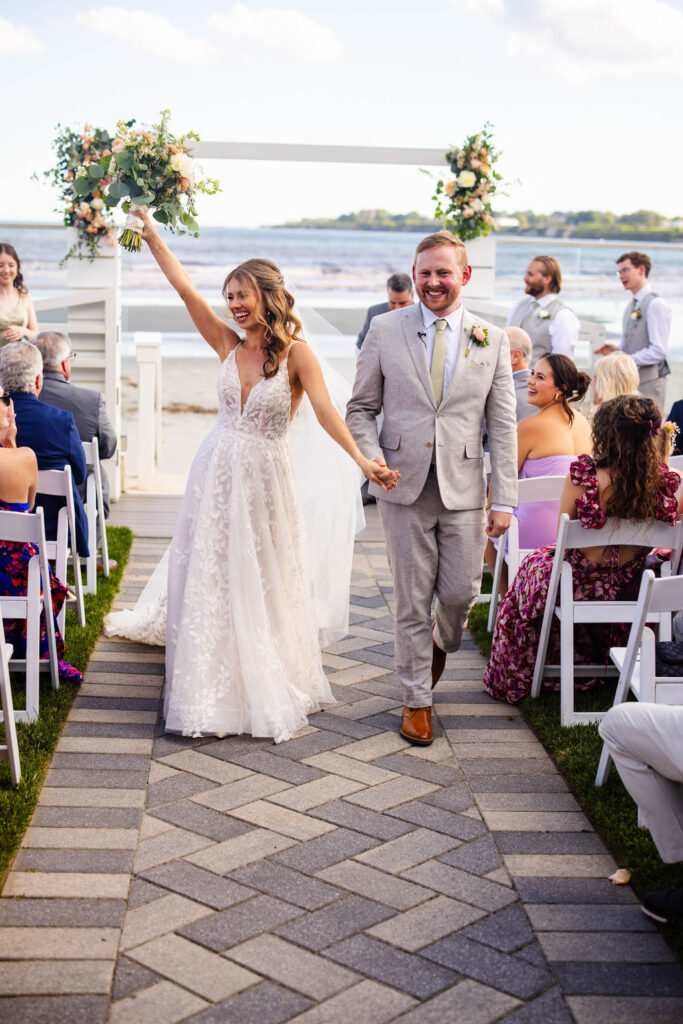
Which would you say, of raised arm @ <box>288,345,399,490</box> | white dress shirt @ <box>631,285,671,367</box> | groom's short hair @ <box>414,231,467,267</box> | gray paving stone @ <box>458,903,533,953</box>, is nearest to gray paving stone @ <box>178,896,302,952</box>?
gray paving stone @ <box>458,903,533,953</box>

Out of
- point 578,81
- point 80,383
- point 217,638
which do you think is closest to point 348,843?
point 217,638

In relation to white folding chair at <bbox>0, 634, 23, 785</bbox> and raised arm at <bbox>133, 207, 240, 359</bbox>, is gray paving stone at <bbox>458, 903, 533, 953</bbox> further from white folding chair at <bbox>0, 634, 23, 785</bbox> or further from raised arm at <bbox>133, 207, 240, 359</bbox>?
raised arm at <bbox>133, 207, 240, 359</bbox>

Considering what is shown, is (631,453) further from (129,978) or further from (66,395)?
(66,395)

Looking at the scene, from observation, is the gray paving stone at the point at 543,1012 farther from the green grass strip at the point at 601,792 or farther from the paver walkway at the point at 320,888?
the green grass strip at the point at 601,792

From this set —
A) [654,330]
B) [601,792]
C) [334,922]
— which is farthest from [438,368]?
[654,330]

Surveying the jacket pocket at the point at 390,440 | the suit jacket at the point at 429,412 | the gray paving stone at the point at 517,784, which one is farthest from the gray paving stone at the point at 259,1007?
the jacket pocket at the point at 390,440

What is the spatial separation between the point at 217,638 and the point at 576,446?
2163mm

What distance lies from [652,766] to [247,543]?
1945 millimetres

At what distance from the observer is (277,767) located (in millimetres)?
3750

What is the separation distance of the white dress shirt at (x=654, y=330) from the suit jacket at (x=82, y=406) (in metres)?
4.25

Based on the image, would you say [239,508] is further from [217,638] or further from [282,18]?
[282,18]

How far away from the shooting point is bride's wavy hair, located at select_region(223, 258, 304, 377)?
4.11 m

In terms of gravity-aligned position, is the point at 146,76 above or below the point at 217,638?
above

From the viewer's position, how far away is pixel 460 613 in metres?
4.16
